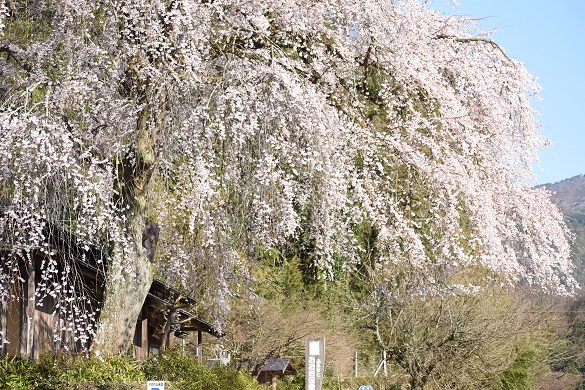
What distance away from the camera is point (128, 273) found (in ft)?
34.6

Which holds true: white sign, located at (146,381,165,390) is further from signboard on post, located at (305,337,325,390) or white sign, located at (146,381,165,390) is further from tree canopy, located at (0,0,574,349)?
tree canopy, located at (0,0,574,349)

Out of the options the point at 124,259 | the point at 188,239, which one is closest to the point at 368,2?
the point at 124,259

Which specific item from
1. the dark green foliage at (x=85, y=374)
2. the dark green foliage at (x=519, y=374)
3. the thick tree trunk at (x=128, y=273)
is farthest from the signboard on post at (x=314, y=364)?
the dark green foliage at (x=519, y=374)

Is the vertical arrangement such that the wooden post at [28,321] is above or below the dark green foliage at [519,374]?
above

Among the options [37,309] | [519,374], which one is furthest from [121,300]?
[519,374]

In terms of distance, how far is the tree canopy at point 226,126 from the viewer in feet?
31.3

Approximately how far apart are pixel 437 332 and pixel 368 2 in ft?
23.2

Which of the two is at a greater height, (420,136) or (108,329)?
(420,136)

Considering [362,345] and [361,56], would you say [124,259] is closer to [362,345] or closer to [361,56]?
[361,56]

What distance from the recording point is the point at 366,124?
11891 mm

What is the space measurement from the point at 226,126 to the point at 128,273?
2233 mm

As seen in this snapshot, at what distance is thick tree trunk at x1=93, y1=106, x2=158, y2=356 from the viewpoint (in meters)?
10.5

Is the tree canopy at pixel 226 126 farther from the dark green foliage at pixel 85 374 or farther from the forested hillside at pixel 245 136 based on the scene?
the dark green foliage at pixel 85 374

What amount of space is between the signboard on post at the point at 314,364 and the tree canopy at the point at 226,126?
162 centimetres
